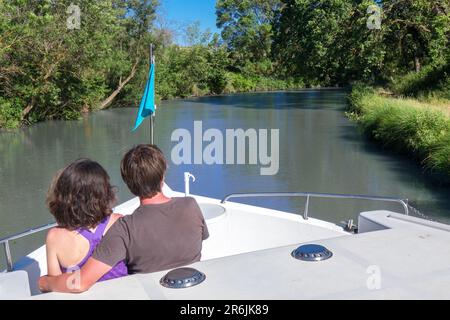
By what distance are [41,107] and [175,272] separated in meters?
21.3

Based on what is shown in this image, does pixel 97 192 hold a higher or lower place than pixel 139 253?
higher

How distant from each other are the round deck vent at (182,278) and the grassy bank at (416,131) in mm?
8520

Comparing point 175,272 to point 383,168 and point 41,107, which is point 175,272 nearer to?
point 383,168

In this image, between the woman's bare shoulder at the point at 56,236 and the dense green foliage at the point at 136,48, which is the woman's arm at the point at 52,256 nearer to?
the woman's bare shoulder at the point at 56,236

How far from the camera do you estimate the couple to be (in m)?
2.14

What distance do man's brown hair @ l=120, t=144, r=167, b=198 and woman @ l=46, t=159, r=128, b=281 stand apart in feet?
0.35

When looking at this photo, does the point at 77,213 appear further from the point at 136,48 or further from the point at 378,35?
the point at 136,48

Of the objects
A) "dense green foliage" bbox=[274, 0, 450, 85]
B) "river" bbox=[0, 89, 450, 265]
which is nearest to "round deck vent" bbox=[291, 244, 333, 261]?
"river" bbox=[0, 89, 450, 265]

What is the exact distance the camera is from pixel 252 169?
11.4 metres

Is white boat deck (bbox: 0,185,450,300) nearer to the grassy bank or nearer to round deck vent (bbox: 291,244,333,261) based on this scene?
round deck vent (bbox: 291,244,333,261)

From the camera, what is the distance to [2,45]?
16797 mm

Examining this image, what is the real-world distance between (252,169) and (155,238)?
9267 millimetres

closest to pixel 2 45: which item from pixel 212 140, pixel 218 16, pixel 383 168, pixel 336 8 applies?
pixel 212 140

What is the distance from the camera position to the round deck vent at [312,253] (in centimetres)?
202
